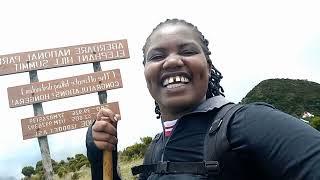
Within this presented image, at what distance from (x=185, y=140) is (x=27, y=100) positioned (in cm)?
971

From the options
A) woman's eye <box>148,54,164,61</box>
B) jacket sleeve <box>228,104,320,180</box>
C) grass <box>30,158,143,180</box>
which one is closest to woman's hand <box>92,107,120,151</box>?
woman's eye <box>148,54,164,61</box>

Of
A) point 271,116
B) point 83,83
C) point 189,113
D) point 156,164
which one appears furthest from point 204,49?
point 83,83

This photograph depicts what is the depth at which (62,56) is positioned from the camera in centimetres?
1138

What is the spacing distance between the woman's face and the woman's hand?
0.25m

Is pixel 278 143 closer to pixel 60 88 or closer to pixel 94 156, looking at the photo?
pixel 94 156

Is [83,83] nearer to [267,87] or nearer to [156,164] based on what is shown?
[156,164]

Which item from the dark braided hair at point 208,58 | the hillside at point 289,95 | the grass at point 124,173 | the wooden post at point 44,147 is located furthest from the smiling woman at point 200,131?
the hillside at point 289,95

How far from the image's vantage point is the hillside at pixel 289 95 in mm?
20759

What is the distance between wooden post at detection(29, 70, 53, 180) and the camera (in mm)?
11172

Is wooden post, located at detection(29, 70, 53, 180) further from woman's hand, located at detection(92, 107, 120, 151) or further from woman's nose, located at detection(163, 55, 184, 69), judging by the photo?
woman's nose, located at detection(163, 55, 184, 69)

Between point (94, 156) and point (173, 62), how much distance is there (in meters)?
0.75

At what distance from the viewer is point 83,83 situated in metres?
11.3

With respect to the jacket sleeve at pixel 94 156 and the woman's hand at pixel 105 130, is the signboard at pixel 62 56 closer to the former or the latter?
the jacket sleeve at pixel 94 156

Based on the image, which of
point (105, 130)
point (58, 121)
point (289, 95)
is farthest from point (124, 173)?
point (289, 95)
